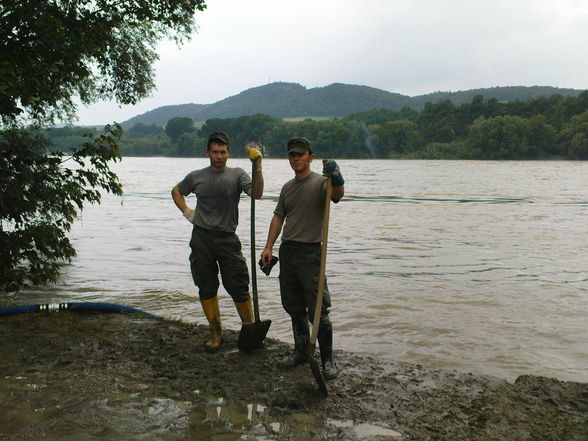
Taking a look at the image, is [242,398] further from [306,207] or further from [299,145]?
[299,145]

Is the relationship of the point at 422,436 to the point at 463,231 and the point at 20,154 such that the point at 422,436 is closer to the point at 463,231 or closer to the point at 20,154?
the point at 20,154

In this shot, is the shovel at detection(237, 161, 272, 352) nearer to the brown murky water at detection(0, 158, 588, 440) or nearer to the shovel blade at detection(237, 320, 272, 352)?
the shovel blade at detection(237, 320, 272, 352)

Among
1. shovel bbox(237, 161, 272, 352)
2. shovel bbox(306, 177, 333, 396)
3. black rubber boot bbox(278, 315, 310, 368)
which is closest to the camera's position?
shovel bbox(306, 177, 333, 396)

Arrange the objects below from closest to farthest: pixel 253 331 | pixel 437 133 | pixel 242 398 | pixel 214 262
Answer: pixel 242 398 → pixel 253 331 → pixel 214 262 → pixel 437 133

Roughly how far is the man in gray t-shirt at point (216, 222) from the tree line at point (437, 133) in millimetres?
100179

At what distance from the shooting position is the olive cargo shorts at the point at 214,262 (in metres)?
6.10

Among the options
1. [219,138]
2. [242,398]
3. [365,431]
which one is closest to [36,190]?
[219,138]

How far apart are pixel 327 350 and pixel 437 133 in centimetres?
12987

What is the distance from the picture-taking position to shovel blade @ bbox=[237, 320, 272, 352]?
6113 millimetres

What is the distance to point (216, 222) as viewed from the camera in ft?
19.9

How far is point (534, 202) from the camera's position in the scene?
32250mm

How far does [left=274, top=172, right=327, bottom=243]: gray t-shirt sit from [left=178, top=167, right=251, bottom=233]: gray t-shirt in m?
0.68

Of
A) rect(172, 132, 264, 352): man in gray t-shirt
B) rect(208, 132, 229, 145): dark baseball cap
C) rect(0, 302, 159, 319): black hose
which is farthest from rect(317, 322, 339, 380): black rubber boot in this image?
rect(0, 302, 159, 319): black hose

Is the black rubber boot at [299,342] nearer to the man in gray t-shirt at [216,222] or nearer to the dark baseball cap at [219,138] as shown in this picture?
the man in gray t-shirt at [216,222]
